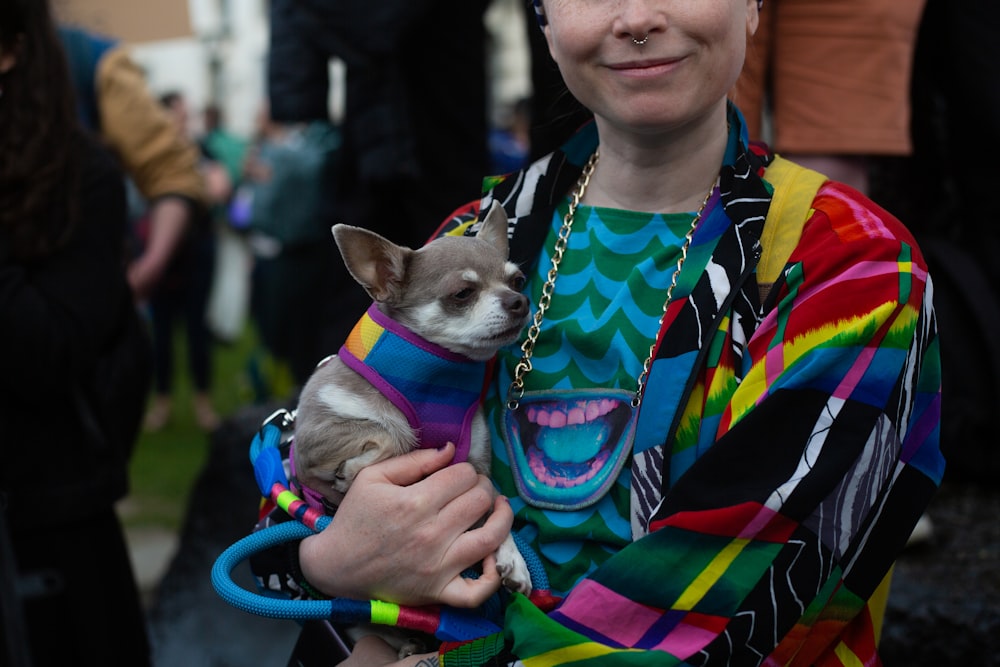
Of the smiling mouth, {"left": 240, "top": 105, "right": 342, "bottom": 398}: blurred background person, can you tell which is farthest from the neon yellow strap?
{"left": 240, "top": 105, "right": 342, "bottom": 398}: blurred background person

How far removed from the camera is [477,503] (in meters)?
1.95

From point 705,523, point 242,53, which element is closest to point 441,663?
point 705,523

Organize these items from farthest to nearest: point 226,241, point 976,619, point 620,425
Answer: point 226,241 → point 976,619 → point 620,425

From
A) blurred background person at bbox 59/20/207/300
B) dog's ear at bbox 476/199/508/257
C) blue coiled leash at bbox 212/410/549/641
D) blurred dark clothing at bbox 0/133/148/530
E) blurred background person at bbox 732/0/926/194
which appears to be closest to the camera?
blue coiled leash at bbox 212/410/549/641

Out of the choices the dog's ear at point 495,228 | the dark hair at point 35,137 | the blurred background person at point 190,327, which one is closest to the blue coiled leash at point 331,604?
the dog's ear at point 495,228

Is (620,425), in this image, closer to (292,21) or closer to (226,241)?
(292,21)

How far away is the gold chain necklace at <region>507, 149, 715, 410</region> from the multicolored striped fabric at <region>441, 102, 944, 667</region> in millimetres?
61

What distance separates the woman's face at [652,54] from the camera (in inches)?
Answer: 73.7

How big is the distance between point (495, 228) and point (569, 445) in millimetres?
479

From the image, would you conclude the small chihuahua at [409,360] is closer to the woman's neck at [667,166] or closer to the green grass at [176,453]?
the woman's neck at [667,166]

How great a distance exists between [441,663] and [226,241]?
11.7 m

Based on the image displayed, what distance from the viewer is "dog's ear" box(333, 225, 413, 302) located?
203 centimetres

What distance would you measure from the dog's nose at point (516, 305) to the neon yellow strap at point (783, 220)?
434mm

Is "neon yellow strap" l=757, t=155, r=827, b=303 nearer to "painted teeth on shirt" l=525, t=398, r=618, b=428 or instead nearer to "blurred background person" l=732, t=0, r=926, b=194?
"painted teeth on shirt" l=525, t=398, r=618, b=428
